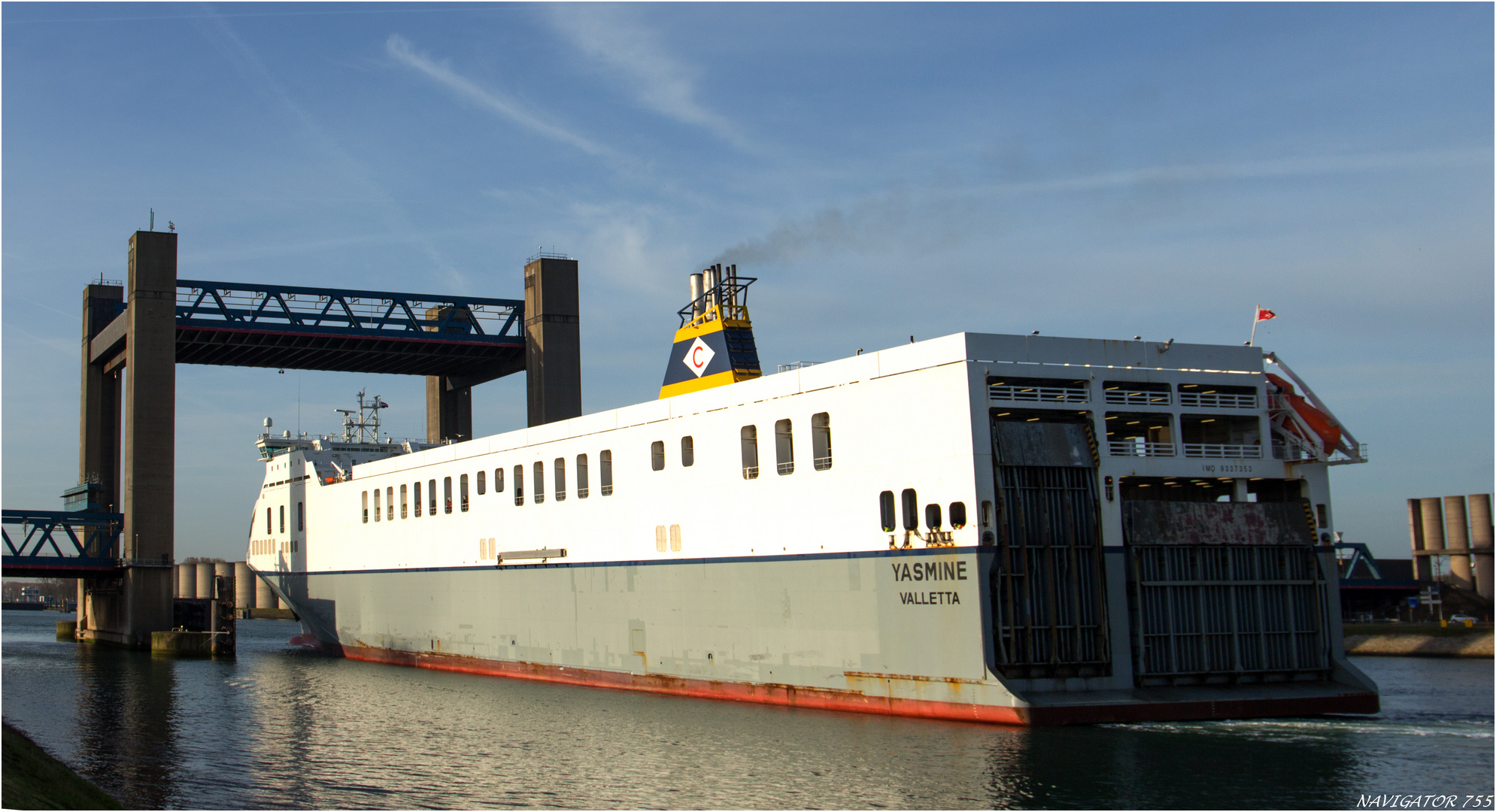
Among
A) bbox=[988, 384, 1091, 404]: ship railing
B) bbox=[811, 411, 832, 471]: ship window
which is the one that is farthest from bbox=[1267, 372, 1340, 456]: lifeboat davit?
bbox=[811, 411, 832, 471]: ship window

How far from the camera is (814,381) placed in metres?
26.3

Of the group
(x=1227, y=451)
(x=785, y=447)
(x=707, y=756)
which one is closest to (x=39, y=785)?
(x=707, y=756)

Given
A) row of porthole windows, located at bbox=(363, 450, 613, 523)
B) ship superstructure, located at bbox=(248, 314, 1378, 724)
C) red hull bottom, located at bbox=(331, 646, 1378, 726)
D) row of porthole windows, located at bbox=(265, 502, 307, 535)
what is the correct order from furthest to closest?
1. row of porthole windows, located at bbox=(265, 502, 307, 535)
2. row of porthole windows, located at bbox=(363, 450, 613, 523)
3. ship superstructure, located at bbox=(248, 314, 1378, 724)
4. red hull bottom, located at bbox=(331, 646, 1378, 726)

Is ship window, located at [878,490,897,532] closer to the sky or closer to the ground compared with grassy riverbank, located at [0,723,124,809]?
closer to the sky

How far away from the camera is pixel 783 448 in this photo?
27094 mm

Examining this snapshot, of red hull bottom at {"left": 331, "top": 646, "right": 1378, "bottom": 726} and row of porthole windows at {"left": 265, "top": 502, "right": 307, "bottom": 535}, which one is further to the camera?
row of porthole windows at {"left": 265, "top": 502, "right": 307, "bottom": 535}

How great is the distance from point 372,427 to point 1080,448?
37.1 meters

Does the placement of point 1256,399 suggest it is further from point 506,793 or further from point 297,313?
point 297,313

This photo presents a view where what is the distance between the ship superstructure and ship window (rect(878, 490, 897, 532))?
37mm

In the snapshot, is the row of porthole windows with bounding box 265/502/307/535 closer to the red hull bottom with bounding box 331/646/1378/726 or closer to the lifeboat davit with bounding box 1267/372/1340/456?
the red hull bottom with bounding box 331/646/1378/726

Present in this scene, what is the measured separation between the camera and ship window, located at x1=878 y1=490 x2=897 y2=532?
2425 centimetres

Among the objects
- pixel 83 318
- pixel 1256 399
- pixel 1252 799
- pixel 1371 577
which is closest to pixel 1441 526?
pixel 1371 577

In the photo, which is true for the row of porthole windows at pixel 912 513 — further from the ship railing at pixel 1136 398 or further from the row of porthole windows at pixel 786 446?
the ship railing at pixel 1136 398

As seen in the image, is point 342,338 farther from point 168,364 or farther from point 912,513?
point 912,513
